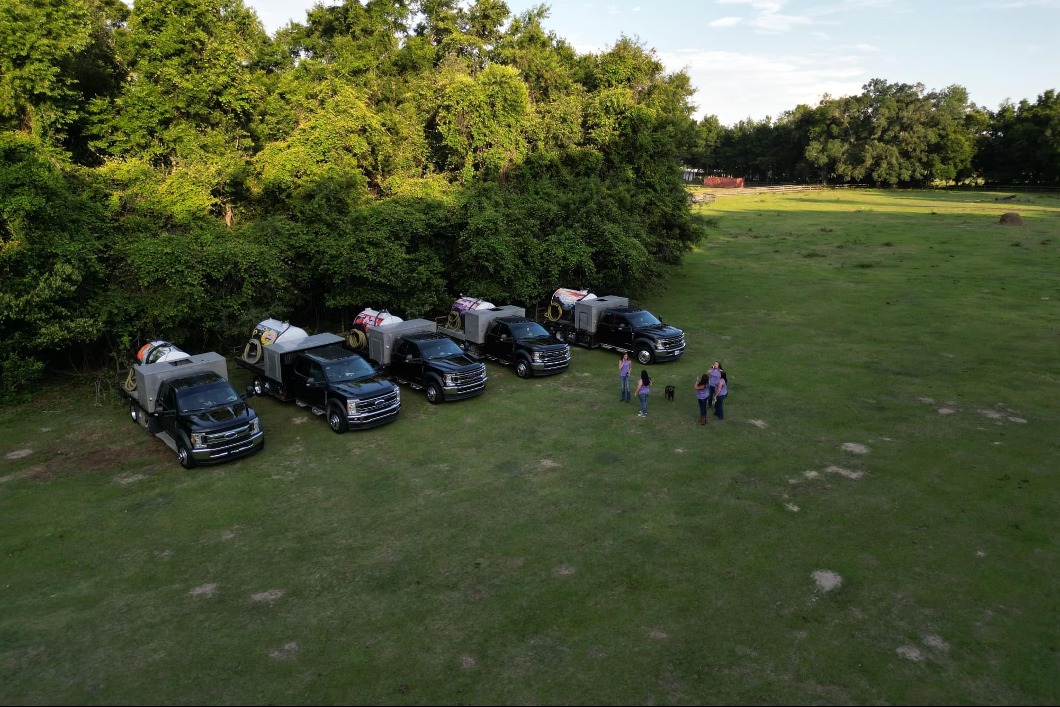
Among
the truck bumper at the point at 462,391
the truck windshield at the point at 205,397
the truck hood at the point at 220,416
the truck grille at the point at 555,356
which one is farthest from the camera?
the truck grille at the point at 555,356

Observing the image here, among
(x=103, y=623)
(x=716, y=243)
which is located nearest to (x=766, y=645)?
(x=103, y=623)

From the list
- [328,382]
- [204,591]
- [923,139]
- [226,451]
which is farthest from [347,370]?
[923,139]

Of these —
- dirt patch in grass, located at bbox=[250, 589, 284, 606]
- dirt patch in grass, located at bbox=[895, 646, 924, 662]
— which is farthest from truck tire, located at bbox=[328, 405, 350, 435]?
dirt patch in grass, located at bbox=[895, 646, 924, 662]

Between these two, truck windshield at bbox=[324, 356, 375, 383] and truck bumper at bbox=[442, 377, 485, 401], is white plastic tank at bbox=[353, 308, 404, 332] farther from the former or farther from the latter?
truck bumper at bbox=[442, 377, 485, 401]

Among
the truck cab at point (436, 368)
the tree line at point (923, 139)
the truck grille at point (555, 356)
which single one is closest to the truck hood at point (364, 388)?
the truck cab at point (436, 368)

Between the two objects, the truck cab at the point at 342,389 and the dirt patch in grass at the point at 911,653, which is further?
the truck cab at the point at 342,389

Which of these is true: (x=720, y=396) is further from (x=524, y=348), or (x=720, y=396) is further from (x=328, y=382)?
(x=328, y=382)

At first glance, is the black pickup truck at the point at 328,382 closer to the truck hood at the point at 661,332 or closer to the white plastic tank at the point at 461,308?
the white plastic tank at the point at 461,308

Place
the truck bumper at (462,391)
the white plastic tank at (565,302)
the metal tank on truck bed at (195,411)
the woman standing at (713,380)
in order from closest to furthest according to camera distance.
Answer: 1. the metal tank on truck bed at (195,411)
2. the woman standing at (713,380)
3. the truck bumper at (462,391)
4. the white plastic tank at (565,302)
